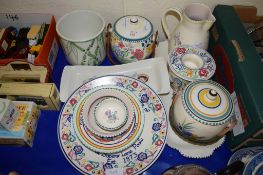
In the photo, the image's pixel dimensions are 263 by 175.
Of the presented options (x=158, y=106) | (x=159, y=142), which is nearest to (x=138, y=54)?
(x=158, y=106)

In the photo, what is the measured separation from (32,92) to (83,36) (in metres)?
0.28

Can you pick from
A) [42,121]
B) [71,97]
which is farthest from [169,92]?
[42,121]

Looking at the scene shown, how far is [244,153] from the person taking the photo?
28.8 inches

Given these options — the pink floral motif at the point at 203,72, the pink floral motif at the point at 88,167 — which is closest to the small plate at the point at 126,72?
the pink floral motif at the point at 203,72

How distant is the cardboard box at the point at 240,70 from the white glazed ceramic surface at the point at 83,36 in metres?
0.37

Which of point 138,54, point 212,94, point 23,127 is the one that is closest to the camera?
point 212,94

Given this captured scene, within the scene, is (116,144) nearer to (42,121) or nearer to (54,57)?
(42,121)

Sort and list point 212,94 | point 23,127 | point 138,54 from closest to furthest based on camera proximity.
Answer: point 212,94 → point 23,127 → point 138,54

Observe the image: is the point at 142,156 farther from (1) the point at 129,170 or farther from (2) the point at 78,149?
(2) the point at 78,149

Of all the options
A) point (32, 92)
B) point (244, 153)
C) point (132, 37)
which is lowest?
point (244, 153)

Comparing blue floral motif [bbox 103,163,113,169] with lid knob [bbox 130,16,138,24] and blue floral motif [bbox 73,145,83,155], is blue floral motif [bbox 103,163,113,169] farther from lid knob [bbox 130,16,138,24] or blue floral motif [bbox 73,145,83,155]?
lid knob [bbox 130,16,138,24]

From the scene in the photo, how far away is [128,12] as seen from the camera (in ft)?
2.98

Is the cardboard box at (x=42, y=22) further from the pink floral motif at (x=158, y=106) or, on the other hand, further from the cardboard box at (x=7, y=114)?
the pink floral motif at (x=158, y=106)

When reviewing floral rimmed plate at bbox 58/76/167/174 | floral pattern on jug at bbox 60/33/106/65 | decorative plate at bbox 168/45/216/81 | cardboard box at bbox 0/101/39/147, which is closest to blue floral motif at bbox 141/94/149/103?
floral rimmed plate at bbox 58/76/167/174
